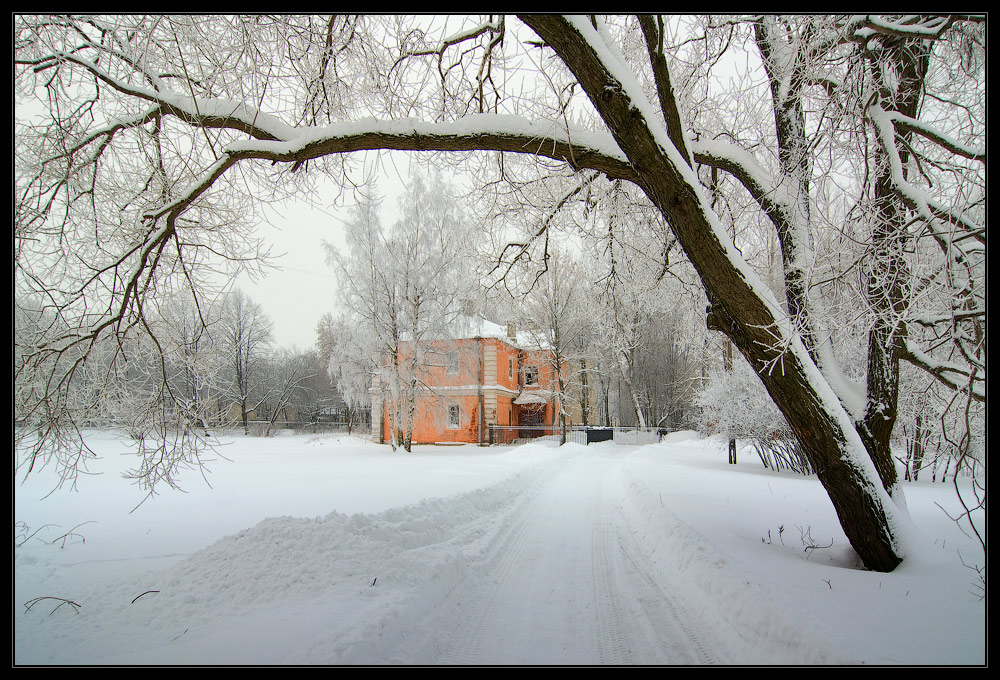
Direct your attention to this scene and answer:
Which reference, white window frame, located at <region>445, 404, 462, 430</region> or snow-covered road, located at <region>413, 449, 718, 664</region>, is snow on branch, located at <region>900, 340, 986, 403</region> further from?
white window frame, located at <region>445, 404, 462, 430</region>

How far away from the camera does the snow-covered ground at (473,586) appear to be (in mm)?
2615

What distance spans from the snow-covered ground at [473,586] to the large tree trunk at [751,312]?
522 mm

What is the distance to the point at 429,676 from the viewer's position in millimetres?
2480

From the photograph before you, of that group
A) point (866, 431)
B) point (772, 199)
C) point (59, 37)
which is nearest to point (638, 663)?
point (866, 431)

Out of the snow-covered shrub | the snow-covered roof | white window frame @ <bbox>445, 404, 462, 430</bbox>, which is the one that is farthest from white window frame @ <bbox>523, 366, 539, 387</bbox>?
the snow-covered shrub

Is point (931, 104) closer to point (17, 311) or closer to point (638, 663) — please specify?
point (638, 663)

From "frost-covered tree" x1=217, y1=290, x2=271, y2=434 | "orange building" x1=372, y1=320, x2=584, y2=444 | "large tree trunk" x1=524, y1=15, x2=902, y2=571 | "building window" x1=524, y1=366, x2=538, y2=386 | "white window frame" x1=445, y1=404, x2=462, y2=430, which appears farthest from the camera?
"building window" x1=524, y1=366, x2=538, y2=386

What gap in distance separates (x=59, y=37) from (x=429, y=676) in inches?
228

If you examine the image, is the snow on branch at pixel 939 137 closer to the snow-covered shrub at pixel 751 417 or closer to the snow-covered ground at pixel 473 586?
the snow-covered ground at pixel 473 586

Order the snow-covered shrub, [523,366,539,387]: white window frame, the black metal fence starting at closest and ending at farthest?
the snow-covered shrub < the black metal fence < [523,366,539,387]: white window frame

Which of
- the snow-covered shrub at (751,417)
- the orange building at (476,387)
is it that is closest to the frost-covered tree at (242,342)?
the orange building at (476,387)

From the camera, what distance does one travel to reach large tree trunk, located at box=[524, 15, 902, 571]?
12.4 feet

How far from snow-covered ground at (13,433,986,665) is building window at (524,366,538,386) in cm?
2384

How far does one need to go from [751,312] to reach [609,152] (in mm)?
1950
